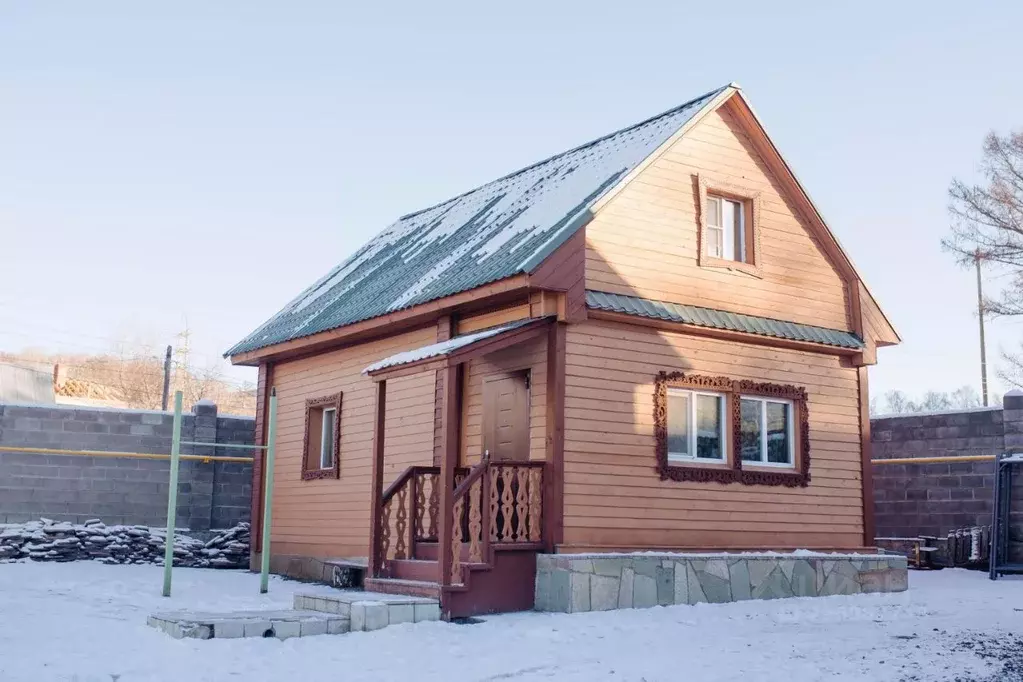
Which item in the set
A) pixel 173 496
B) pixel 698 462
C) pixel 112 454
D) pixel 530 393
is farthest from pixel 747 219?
pixel 112 454

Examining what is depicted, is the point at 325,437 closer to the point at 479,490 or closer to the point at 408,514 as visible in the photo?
the point at 408,514

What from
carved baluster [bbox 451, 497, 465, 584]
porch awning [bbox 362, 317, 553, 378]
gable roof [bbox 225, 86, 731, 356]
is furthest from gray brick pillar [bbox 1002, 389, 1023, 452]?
carved baluster [bbox 451, 497, 465, 584]

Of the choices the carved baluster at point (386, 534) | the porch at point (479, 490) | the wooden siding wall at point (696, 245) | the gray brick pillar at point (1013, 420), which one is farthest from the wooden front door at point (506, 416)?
the gray brick pillar at point (1013, 420)

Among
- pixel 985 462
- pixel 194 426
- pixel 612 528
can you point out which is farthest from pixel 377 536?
pixel 985 462

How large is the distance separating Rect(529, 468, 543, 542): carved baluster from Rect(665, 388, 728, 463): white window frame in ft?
6.49

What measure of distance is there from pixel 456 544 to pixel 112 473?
841 centimetres

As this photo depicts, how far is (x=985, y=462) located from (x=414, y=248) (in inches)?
370

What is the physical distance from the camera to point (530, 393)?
12.5 metres

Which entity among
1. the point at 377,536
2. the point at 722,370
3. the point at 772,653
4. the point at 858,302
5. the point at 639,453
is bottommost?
the point at 772,653

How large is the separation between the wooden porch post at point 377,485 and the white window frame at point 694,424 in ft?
11.0

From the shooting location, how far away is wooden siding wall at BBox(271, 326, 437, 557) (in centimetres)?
1431

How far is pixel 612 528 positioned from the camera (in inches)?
486

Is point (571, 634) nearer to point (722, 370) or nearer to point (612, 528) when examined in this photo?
point (612, 528)

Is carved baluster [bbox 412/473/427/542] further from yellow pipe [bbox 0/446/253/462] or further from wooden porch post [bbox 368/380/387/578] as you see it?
yellow pipe [bbox 0/446/253/462]
